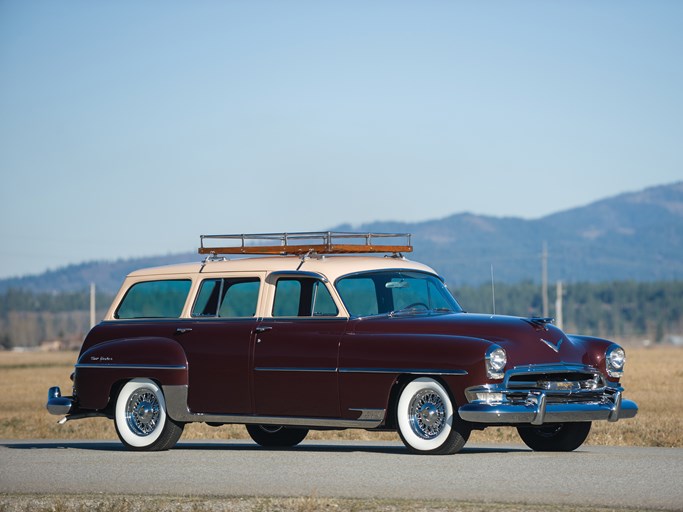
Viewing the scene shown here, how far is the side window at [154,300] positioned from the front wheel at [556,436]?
4079 millimetres

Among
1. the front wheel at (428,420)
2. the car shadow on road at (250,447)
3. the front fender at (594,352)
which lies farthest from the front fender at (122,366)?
the front fender at (594,352)

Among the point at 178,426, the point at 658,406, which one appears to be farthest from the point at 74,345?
the point at 178,426

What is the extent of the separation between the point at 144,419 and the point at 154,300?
147cm

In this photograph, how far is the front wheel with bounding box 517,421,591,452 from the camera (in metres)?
15.1

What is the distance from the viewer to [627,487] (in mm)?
11617

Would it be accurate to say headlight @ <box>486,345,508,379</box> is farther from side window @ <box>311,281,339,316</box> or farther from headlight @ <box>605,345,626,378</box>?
side window @ <box>311,281,339,316</box>

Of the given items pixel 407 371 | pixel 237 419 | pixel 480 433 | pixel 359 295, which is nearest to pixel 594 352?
pixel 407 371

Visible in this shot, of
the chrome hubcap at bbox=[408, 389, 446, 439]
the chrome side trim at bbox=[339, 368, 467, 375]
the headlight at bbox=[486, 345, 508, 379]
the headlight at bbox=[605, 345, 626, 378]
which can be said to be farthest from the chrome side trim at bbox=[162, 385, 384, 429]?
the headlight at bbox=[605, 345, 626, 378]

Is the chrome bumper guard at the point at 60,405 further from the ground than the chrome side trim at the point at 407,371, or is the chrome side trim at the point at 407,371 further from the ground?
the chrome side trim at the point at 407,371

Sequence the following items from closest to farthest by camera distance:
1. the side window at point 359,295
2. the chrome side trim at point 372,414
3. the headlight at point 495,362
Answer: the headlight at point 495,362 → the chrome side trim at point 372,414 → the side window at point 359,295

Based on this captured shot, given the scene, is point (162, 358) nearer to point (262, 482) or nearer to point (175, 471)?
point (175, 471)

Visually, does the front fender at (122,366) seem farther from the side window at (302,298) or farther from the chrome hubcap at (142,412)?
the side window at (302,298)

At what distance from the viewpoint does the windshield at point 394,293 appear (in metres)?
15.0

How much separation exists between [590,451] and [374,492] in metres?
4.52
